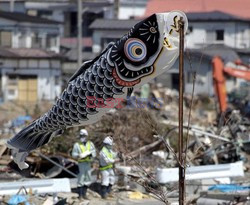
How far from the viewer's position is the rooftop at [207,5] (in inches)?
2092

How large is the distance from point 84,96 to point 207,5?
44.0 meters

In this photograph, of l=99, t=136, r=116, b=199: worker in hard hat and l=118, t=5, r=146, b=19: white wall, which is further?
l=118, t=5, r=146, b=19: white wall

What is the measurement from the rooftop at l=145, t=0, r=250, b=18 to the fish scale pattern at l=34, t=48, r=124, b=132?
40966mm

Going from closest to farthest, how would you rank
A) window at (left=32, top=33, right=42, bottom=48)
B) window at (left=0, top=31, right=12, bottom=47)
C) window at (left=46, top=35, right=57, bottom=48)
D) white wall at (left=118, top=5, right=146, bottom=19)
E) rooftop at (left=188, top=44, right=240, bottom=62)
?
window at (left=0, top=31, right=12, bottom=47), rooftop at (left=188, top=44, right=240, bottom=62), window at (left=32, top=33, right=42, bottom=48), window at (left=46, top=35, right=57, bottom=48), white wall at (left=118, top=5, right=146, bottom=19)

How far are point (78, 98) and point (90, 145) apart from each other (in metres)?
6.03

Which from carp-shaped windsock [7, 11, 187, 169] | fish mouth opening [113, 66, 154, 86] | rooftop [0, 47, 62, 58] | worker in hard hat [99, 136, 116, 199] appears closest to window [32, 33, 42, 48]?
rooftop [0, 47, 62, 58]

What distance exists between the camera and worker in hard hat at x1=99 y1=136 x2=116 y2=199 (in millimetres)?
17188

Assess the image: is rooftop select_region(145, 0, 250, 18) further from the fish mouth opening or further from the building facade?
the fish mouth opening

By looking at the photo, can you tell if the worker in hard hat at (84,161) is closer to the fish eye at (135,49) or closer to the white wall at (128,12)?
the fish eye at (135,49)

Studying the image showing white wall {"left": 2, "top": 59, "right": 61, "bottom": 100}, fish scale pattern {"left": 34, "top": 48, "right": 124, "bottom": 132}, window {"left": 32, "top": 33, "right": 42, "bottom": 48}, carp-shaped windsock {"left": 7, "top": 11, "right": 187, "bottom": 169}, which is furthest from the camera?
window {"left": 32, "top": 33, "right": 42, "bottom": 48}

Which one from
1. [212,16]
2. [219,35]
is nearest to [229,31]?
[219,35]

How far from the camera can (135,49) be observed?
418 inches

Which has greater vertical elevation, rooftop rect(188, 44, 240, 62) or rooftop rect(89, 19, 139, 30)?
rooftop rect(89, 19, 139, 30)

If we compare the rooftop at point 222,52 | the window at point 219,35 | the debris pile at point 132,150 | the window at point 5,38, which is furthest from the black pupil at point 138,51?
the window at point 219,35
